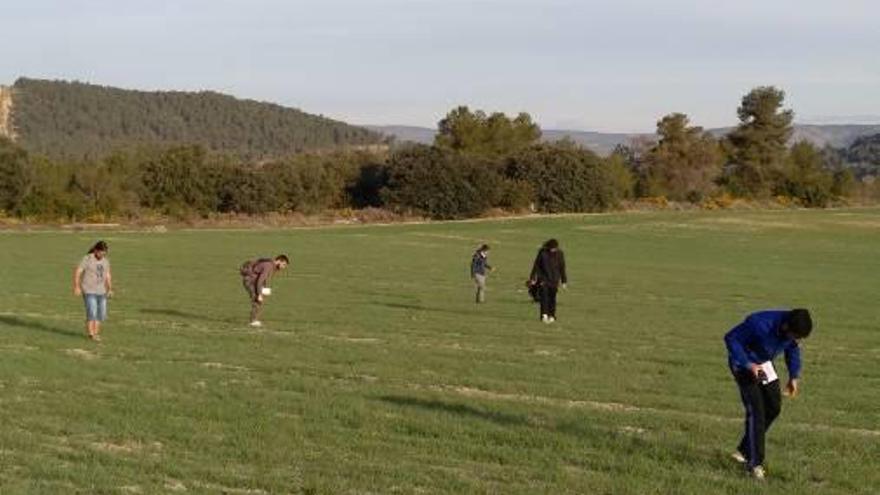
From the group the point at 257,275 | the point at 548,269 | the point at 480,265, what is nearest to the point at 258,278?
the point at 257,275

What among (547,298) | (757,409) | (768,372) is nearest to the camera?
(768,372)

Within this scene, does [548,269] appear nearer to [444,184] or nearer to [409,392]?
[409,392]

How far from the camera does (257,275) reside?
2331 cm

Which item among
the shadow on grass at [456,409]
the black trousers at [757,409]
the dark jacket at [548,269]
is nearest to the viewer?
the black trousers at [757,409]

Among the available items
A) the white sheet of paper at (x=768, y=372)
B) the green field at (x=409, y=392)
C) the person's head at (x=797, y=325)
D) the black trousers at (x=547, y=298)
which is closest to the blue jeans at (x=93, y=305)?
the green field at (x=409, y=392)

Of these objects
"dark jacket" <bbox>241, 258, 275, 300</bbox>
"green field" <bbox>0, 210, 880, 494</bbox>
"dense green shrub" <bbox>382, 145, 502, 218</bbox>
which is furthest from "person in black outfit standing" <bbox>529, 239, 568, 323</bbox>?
"dense green shrub" <bbox>382, 145, 502, 218</bbox>

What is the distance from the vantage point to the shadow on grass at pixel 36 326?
21288 mm

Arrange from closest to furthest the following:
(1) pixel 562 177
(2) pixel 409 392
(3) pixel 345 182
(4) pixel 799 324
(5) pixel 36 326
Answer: (4) pixel 799 324, (2) pixel 409 392, (5) pixel 36 326, (1) pixel 562 177, (3) pixel 345 182

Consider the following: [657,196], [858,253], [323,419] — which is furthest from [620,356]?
[657,196]

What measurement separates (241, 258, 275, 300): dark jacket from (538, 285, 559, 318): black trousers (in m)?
6.05

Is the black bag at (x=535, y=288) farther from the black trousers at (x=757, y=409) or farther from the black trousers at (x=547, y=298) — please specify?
the black trousers at (x=757, y=409)

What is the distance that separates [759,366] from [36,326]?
15448 mm

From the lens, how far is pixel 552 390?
622 inches

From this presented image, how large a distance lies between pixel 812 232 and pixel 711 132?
1640 inches
